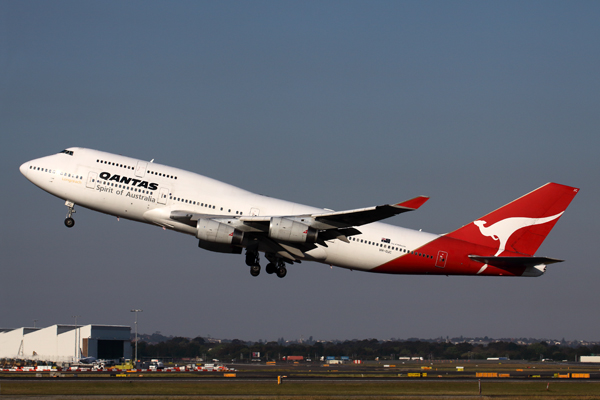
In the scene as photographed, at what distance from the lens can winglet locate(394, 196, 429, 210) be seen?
3694cm

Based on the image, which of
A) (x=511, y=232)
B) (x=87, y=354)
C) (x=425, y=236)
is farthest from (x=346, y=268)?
(x=87, y=354)

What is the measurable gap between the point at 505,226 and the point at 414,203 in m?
16.5

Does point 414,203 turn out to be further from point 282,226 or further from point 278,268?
point 278,268

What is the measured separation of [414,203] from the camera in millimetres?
37594

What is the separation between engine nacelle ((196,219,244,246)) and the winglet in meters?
11.0

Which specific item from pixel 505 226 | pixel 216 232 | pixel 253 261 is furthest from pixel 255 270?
pixel 505 226

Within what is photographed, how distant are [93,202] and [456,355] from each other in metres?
82.0

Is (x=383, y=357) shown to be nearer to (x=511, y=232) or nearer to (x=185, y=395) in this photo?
(x=511, y=232)

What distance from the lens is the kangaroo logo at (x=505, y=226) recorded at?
1998 inches

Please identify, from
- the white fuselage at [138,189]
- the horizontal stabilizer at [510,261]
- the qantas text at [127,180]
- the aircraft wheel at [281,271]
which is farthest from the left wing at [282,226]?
the horizontal stabilizer at [510,261]

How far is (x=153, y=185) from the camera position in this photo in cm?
4397

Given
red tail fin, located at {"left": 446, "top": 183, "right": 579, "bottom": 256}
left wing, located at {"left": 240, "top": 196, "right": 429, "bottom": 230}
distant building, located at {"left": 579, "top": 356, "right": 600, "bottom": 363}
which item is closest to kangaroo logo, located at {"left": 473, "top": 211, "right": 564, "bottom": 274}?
red tail fin, located at {"left": 446, "top": 183, "right": 579, "bottom": 256}

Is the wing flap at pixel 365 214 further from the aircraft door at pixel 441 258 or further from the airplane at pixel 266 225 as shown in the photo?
the aircraft door at pixel 441 258

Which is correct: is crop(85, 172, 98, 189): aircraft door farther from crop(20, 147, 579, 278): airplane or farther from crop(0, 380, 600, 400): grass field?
crop(0, 380, 600, 400): grass field
